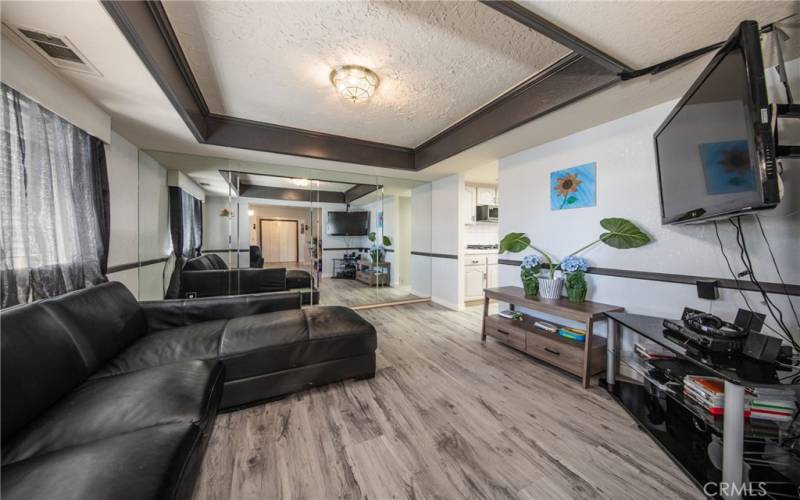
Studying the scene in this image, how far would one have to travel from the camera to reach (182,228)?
12.0ft

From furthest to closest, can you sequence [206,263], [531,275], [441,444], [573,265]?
[206,263]
[531,275]
[573,265]
[441,444]

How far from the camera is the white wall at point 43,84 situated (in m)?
1.36

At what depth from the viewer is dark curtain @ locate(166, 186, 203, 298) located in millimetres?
3542

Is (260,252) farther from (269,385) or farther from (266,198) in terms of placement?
(269,385)

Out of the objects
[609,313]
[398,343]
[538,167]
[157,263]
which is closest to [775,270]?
[609,313]

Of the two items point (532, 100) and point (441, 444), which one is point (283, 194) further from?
point (441, 444)

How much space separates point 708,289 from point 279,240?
186 inches

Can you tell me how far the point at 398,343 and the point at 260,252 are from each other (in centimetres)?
259

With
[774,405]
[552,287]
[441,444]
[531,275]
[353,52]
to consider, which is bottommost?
[441,444]

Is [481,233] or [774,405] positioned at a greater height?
[481,233]

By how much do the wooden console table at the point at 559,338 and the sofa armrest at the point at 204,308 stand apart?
2.23m

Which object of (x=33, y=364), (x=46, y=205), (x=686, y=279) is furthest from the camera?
(x=686, y=279)

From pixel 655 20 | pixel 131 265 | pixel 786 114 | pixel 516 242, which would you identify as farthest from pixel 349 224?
pixel 786 114

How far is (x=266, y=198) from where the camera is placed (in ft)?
13.4
